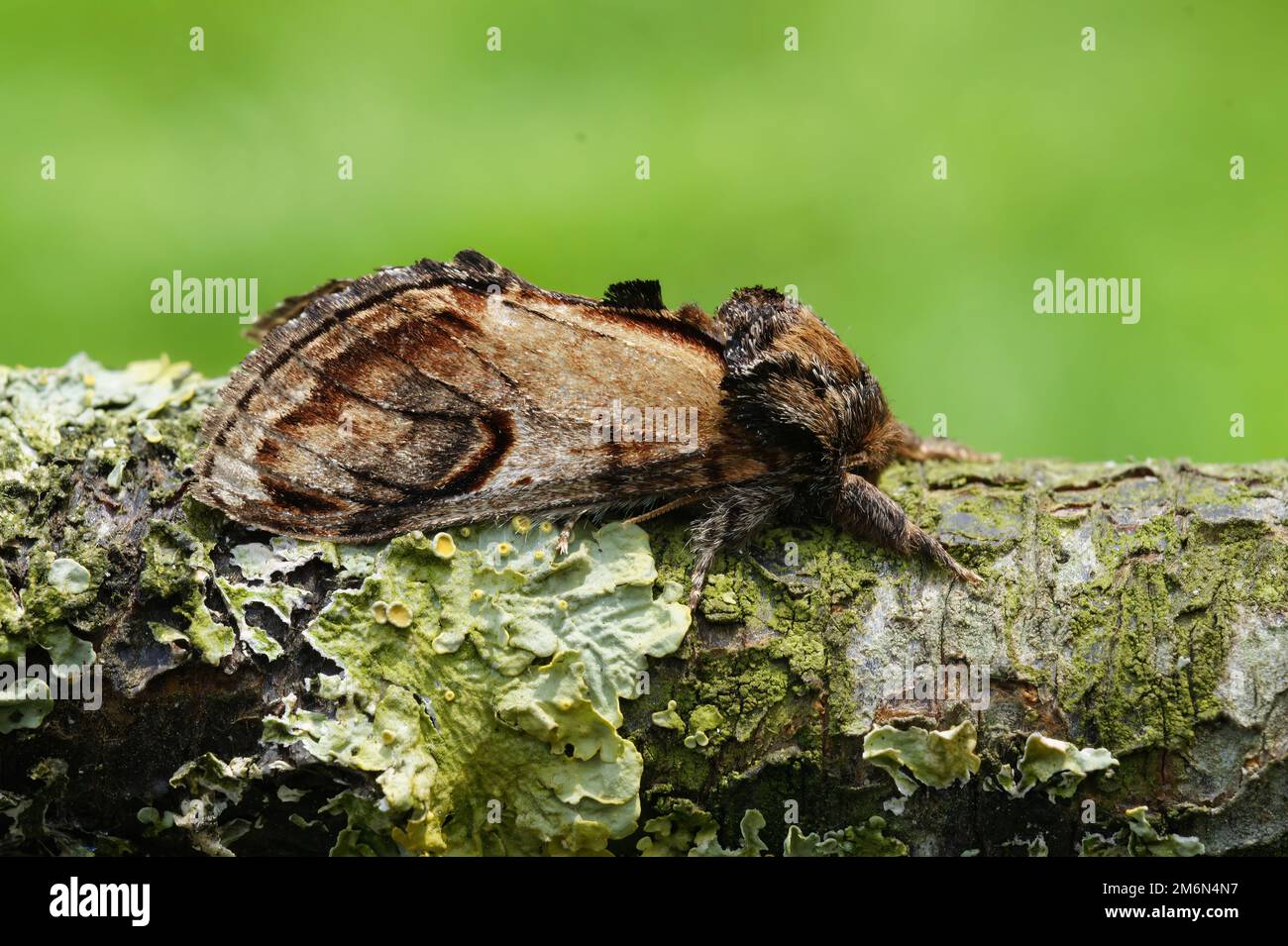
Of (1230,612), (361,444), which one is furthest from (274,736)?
(1230,612)

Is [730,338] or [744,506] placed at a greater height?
[730,338]

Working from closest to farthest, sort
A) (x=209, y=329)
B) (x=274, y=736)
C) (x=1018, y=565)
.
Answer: (x=274, y=736), (x=1018, y=565), (x=209, y=329)

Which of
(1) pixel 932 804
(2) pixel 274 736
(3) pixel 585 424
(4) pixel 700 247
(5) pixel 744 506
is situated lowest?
(1) pixel 932 804

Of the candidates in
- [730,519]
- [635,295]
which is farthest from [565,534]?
[635,295]

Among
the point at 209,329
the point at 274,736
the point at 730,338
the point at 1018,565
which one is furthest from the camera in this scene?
the point at 209,329

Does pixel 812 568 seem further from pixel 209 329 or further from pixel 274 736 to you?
pixel 209 329

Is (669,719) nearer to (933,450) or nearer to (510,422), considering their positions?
(510,422)

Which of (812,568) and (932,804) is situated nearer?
(932,804)
